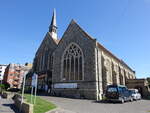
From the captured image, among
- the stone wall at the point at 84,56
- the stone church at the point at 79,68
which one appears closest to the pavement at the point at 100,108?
the stone church at the point at 79,68

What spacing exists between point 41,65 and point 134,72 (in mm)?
39974

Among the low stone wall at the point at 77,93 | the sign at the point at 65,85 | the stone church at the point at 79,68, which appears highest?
the stone church at the point at 79,68

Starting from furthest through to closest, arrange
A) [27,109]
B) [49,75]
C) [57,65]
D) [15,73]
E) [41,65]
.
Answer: [15,73] → [41,65] → [49,75] → [57,65] → [27,109]

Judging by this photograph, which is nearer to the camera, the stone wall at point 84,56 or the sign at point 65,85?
the stone wall at point 84,56

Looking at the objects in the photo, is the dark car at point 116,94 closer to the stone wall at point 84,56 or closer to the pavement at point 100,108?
the pavement at point 100,108

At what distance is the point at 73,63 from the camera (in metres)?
28.7

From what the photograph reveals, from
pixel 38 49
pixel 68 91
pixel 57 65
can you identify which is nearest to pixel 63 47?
pixel 57 65

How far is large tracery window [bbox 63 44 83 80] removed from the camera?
2730cm

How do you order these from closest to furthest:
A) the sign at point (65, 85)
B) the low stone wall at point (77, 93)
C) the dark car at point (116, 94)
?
1. the dark car at point (116, 94)
2. the low stone wall at point (77, 93)
3. the sign at point (65, 85)

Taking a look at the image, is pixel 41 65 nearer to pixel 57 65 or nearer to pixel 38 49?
pixel 38 49

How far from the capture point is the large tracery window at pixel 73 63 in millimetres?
27297

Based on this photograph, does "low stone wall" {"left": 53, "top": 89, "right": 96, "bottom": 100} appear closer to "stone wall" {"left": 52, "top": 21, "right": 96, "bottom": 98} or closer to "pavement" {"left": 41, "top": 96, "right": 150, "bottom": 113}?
"stone wall" {"left": 52, "top": 21, "right": 96, "bottom": 98}

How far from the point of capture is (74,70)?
27844 mm

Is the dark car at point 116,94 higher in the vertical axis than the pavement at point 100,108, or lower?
higher
